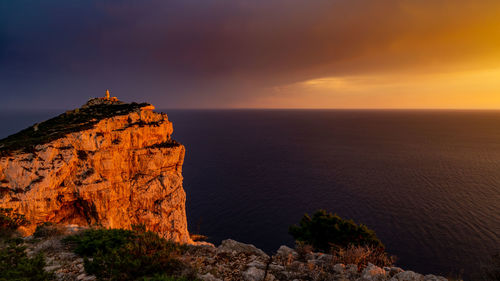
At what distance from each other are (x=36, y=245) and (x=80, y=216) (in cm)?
2042

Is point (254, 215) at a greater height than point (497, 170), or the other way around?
point (497, 170)

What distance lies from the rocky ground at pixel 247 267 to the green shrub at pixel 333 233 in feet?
48.9

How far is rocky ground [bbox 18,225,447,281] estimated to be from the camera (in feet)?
22.5

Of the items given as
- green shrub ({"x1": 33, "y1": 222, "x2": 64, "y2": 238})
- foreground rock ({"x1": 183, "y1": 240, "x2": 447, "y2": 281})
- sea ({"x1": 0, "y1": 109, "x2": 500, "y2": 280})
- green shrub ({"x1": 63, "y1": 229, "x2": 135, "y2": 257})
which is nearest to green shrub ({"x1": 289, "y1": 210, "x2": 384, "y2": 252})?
foreground rock ({"x1": 183, "y1": 240, "x2": 447, "y2": 281})

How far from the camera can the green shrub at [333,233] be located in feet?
72.0

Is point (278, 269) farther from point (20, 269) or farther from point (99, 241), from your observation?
point (20, 269)

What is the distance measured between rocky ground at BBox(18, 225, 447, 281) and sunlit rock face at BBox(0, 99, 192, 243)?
10.8 meters

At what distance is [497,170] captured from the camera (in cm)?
7869

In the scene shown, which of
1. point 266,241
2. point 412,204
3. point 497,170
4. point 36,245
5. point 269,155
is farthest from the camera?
point 269,155

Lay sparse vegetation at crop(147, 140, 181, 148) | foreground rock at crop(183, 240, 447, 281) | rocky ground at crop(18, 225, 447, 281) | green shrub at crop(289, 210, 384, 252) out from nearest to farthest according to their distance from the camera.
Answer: rocky ground at crop(18, 225, 447, 281)
foreground rock at crop(183, 240, 447, 281)
green shrub at crop(289, 210, 384, 252)
sparse vegetation at crop(147, 140, 181, 148)

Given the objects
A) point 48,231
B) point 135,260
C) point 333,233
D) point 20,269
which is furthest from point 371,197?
point 20,269

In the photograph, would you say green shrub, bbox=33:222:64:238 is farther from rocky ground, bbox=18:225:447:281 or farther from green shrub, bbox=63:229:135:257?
green shrub, bbox=63:229:135:257

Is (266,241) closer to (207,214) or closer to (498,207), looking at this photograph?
(207,214)

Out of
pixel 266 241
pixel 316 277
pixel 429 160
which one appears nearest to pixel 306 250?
pixel 316 277
